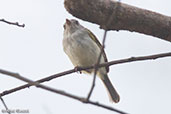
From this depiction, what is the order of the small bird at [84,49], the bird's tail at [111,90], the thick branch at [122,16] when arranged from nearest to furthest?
the thick branch at [122,16] → the small bird at [84,49] → the bird's tail at [111,90]

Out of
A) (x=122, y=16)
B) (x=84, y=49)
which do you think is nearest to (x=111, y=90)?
(x=84, y=49)

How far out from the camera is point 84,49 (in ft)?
16.1

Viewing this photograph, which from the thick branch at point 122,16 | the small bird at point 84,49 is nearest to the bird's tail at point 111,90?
the small bird at point 84,49

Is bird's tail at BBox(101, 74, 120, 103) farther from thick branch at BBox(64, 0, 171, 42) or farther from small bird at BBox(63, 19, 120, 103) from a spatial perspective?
thick branch at BBox(64, 0, 171, 42)

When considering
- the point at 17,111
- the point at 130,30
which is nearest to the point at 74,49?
the point at 130,30

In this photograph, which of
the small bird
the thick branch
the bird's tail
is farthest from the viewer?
the bird's tail

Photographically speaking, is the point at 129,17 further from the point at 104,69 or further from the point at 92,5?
the point at 104,69

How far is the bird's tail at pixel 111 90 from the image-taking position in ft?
17.3

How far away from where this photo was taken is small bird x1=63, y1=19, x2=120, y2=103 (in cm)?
491

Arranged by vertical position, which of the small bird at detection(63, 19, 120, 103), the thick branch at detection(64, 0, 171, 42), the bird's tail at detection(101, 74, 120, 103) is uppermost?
the thick branch at detection(64, 0, 171, 42)

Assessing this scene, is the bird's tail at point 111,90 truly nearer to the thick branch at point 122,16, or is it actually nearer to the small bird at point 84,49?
the small bird at point 84,49

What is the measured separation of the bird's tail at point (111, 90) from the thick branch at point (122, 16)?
4.07 feet

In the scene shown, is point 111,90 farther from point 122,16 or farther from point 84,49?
point 122,16

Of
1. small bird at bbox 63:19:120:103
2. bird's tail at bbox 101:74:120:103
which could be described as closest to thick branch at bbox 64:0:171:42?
small bird at bbox 63:19:120:103
